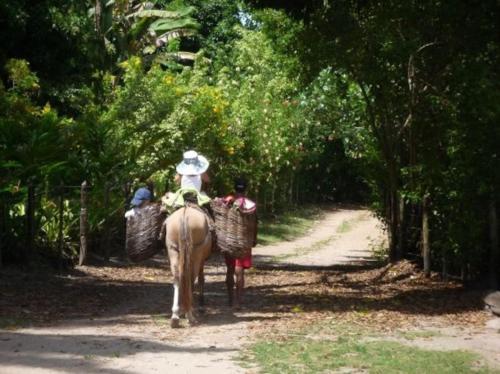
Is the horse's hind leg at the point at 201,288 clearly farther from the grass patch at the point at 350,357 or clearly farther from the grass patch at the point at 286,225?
the grass patch at the point at 286,225

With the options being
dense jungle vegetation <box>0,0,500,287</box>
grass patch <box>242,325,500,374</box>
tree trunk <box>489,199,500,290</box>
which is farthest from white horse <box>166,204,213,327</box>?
tree trunk <box>489,199,500,290</box>

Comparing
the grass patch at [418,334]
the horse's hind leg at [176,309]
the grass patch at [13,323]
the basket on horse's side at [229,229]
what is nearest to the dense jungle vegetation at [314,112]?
the grass patch at [418,334]

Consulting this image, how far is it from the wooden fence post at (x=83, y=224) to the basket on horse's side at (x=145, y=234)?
6167 mm

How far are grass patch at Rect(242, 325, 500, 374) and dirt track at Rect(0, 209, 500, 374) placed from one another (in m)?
0.29

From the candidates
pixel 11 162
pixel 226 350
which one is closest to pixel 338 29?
pixel 11 162

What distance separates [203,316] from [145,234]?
1414 mm

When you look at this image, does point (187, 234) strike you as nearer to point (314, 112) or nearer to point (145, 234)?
point (145, 234)

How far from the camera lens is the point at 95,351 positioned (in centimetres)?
870

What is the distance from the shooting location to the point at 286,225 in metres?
36.8

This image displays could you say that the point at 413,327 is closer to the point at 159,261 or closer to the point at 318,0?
the point at 318,0

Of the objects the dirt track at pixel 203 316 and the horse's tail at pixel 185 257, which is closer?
the dirt track at pixel 203 316

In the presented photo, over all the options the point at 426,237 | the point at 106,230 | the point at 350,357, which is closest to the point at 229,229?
the point at 350,357

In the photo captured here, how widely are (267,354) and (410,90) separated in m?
9.27

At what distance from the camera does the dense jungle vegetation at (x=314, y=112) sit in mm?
13602
